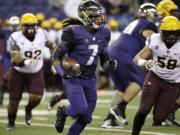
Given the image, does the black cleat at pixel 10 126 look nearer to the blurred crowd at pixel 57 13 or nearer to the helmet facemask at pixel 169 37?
the helmet facemask at pixel 169 37

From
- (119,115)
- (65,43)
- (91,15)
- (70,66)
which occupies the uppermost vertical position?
(91,15)

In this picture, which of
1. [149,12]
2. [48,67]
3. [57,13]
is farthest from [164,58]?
[57,13]

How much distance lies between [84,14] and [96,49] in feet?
1.30

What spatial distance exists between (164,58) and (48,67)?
9.09m

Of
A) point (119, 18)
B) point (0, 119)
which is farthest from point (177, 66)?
point (119, 18)

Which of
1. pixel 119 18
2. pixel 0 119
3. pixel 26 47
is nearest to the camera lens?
pixel 26 47

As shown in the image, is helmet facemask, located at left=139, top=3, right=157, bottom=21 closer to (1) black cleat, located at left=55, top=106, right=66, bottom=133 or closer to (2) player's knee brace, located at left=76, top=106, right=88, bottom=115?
(1) black cleat, located at left=55, top=106, right=66, bottom=133

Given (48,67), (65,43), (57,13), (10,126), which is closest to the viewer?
(65,43)

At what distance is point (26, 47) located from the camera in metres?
9.98

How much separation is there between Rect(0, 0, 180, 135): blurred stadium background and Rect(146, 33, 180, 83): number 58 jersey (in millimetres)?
1107

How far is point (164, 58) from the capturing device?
26.3 ft

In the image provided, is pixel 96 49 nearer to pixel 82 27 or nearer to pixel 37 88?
pixel 82 27

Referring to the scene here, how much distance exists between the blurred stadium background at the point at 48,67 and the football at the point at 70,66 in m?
1.84

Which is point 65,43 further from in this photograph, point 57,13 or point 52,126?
point 57,13
